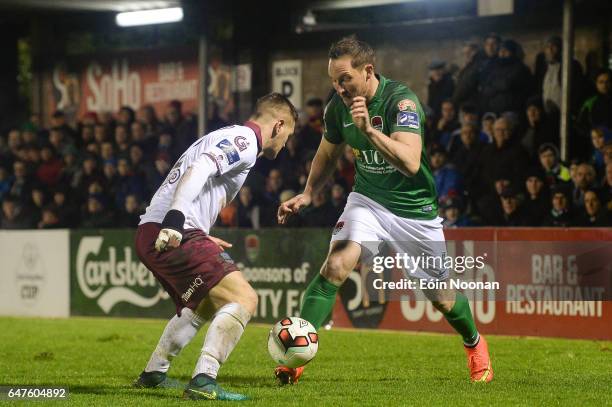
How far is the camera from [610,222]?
1179 centimetres

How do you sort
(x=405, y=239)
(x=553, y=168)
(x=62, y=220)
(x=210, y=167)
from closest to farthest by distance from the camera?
(x=210, y=167)
(x=405, y=239)
(x=553, y=168)
(x=62, y=220)

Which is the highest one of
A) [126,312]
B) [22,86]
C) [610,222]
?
[22,86]

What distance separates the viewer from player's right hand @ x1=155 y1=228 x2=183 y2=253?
634cm

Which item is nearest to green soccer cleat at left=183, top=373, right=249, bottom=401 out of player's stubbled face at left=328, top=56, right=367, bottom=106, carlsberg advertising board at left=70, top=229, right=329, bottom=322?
player's stubbled face at left=328, top=56, right=367, bottom=106

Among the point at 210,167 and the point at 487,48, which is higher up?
the point at 487,48

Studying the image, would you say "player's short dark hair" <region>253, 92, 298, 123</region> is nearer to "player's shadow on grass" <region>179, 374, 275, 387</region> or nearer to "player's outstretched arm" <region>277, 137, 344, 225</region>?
"player's outstretched arm" <region>277, 137, 344, 225</region>

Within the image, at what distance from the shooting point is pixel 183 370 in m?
9.16

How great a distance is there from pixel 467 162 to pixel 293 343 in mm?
6731

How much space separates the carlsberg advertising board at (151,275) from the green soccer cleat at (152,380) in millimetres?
6002

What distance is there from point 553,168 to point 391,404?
6.62 metres

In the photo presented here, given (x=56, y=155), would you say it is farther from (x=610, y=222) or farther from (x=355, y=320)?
(x=610, y=222)

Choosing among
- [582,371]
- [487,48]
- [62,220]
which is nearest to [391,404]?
[582,371]

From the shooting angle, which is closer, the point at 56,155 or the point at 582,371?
the point at 582,371

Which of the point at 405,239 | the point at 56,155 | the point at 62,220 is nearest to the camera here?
the point at 405,239
